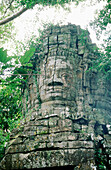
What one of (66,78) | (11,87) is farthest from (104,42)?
(11,87)

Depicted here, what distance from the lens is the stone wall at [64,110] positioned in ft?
19.7

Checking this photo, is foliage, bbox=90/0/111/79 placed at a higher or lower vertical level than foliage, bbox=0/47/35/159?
higher

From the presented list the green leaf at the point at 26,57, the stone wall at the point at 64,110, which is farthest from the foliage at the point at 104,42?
the green leaf at the point at 26,57

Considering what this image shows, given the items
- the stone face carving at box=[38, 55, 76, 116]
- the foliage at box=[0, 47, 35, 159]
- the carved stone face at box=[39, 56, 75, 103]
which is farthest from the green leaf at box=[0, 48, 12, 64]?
the carved stone face at box=[39, 56, 75, 103]

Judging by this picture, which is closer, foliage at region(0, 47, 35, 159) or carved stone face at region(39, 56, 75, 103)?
foliage at region(0, 47, 35, 159)

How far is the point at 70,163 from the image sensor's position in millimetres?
5840

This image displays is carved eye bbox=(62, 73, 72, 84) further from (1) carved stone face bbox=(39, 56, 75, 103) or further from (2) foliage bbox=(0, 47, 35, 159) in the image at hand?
(2) foliage bbox=(0, 47, 35, 159)

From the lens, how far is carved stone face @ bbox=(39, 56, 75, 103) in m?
8.70

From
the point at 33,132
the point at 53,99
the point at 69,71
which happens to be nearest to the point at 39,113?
the point at 53,99

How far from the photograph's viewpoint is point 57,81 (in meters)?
8.84

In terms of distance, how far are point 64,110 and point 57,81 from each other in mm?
1395

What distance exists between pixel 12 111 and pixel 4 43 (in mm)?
6186

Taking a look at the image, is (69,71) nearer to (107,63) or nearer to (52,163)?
(107,63)

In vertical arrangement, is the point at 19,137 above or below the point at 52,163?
above
